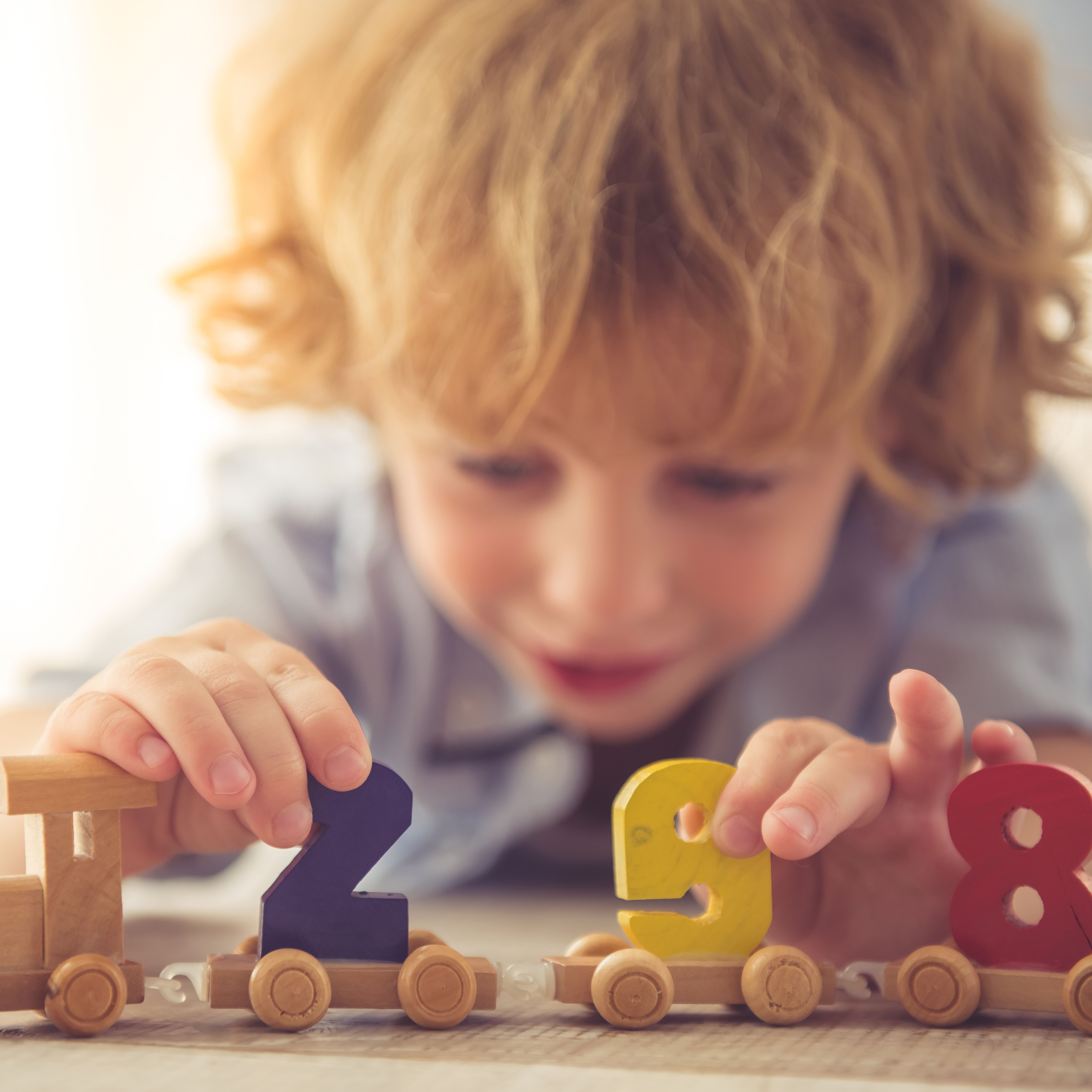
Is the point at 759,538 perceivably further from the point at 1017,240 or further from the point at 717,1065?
the point at 717,1065

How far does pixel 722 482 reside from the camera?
0.88 m

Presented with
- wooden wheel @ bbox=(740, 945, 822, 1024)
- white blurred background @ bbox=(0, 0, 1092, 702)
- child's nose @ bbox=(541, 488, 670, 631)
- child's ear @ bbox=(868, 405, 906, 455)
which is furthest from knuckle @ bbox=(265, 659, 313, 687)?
white blurred background @ bbox=(0, 0, 1092, 702)

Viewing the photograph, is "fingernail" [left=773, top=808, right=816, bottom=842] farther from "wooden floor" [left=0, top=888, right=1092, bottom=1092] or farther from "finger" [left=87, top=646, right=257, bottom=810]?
"finger" [left=87, top=646, right=257, bottom=810]

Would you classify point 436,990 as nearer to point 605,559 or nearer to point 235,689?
point 235,689

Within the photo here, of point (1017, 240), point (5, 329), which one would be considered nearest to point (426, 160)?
point (1017, 240)

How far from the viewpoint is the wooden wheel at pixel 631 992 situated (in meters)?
0.47

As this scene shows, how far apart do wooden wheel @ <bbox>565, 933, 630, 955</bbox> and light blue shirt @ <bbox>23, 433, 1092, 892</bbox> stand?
669 millimetres

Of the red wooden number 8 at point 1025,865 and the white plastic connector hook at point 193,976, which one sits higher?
the red wooden number 8 at point 1025,865

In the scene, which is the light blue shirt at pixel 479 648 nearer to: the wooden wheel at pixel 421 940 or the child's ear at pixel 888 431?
the child's ear at pixel 888 431

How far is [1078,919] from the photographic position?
1.62 ft

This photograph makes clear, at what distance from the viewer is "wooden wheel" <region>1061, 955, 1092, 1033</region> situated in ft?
1.53

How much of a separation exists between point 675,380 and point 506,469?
159 mm

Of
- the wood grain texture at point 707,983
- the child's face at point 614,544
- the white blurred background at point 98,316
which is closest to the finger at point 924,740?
the wood grain texture at point 707,983

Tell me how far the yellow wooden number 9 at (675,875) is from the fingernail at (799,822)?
0.04m
